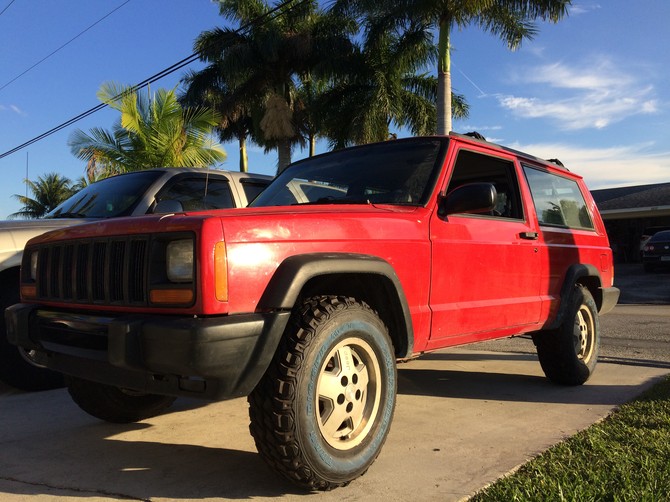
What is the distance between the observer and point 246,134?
3148 centimetres

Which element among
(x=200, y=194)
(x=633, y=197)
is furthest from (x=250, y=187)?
(x=633, y=197)

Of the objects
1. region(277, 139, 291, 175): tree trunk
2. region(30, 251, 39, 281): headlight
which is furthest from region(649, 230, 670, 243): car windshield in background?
region(30, 251, 39, 281): headlight

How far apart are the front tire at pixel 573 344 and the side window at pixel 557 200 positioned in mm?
639

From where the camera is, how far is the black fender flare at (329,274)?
2.52 metres

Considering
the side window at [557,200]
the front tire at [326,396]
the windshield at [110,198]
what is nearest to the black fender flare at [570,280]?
the side window at [557,200]

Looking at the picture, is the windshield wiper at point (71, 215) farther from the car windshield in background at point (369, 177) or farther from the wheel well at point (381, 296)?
the wheel well at point (381, 296)

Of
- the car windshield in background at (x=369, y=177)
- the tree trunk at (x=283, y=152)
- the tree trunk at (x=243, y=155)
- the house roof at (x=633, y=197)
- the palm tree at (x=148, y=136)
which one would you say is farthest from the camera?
the tree trunk at (x=243, y=155)

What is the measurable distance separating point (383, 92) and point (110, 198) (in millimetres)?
15853

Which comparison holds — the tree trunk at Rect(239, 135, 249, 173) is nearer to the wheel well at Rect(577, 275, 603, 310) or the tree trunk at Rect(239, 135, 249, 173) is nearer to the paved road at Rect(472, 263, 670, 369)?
the paved road at Rect(472, 263, 670, 369)

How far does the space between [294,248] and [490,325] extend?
1810mm

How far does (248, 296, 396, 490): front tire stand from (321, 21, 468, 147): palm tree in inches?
649

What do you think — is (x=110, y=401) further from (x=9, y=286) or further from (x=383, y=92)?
(x=383, y=92)

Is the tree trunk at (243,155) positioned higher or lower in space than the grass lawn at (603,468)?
higher

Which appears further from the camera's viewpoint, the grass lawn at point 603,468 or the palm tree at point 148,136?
the palm tree at point 148,136
